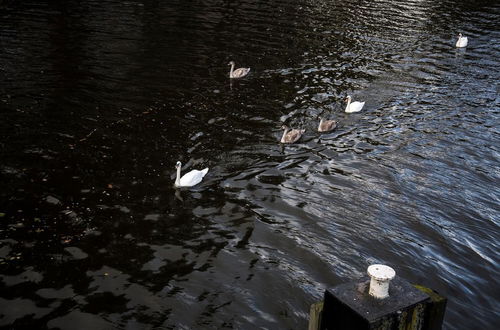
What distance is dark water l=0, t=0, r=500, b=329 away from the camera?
1026 cm

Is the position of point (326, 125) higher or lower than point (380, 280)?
lower

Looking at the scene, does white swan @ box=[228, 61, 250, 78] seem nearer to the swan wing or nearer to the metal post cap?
the swan wing

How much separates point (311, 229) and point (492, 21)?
32081mm

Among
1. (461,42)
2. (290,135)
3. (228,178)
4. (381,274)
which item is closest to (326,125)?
(290,135)

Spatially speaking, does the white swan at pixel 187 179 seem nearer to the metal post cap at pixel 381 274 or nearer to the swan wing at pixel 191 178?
the swan wing at pixel 191 178

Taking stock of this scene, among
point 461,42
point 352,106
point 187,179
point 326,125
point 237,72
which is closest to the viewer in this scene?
point 187,179

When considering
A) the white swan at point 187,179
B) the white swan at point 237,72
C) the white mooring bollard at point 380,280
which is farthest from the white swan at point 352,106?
the white mooring bollard at point 380,280

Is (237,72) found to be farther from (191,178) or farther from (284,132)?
(191,178)

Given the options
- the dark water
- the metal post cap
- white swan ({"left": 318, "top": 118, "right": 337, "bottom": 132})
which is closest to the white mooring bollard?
the metal post cap

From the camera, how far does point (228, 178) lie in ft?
48.4

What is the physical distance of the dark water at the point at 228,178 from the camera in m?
10.3

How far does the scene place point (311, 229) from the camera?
1259 centimetres

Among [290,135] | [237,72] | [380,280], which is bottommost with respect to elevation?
[290,135]

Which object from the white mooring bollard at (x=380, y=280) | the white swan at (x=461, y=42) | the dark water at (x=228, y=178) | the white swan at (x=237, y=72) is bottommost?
the dark water at (x=228, y=178)
